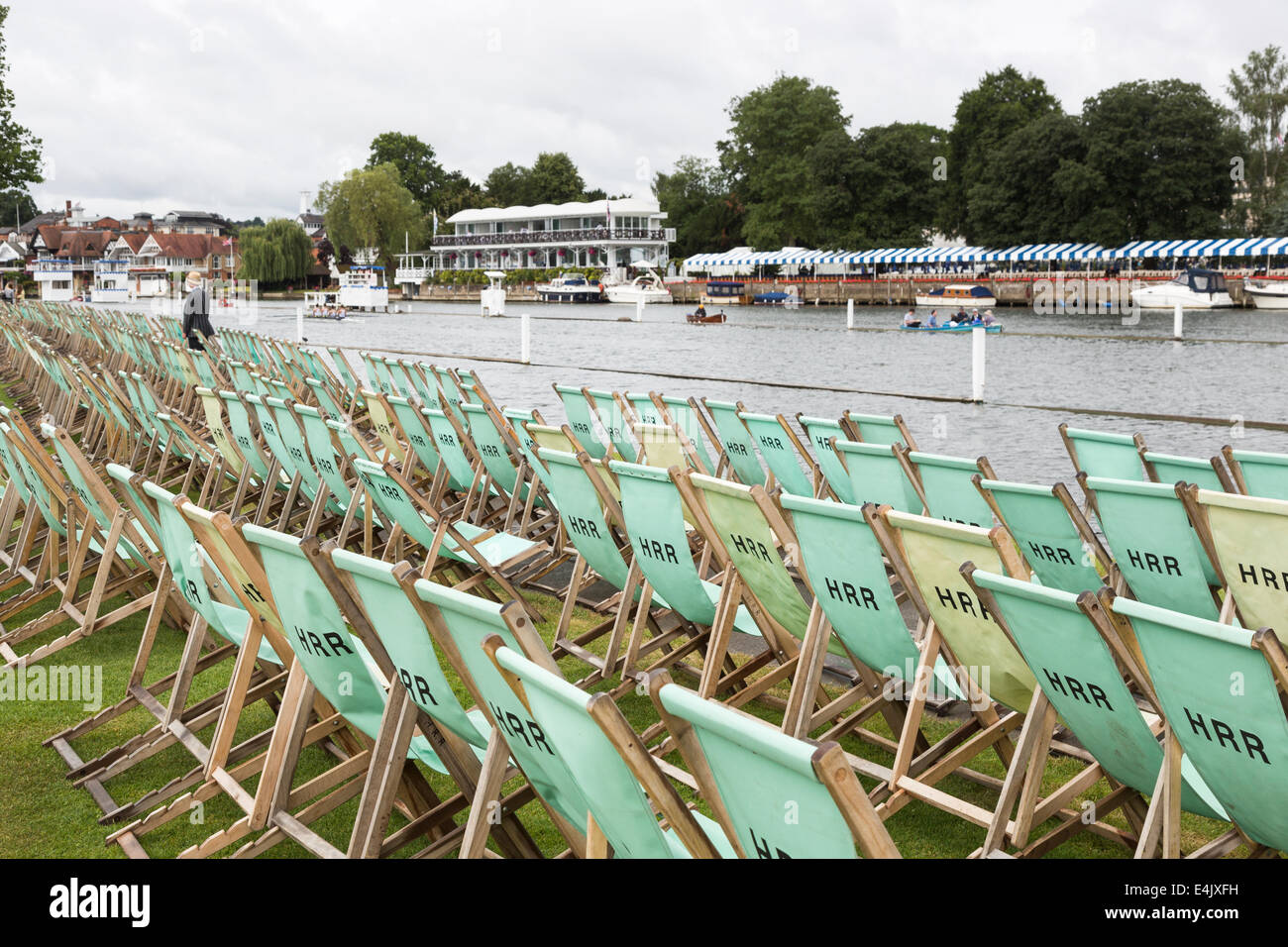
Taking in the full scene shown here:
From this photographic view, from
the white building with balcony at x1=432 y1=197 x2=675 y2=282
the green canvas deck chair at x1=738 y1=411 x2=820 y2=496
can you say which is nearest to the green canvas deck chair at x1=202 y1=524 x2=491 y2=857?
the green canvas deck chair at x1=738 y1=411 x2=820 y2=496

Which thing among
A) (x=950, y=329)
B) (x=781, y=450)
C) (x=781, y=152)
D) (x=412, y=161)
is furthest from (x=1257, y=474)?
(x=412, y=161)

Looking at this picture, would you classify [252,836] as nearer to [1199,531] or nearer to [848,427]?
[1199,531]

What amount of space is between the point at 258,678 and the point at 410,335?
42760 mm

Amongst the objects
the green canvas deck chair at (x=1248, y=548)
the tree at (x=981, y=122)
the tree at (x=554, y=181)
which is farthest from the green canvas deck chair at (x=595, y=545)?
the tree at (x=554, y=181)

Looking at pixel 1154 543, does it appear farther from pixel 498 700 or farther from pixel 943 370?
pixel 943 370

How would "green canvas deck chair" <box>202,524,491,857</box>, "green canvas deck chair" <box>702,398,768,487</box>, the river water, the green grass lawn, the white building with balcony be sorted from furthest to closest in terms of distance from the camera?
the white building with balcony
the river water
"green canvas deck chair" <box>702,398,768,487</box>
the green grass lawn
"green canvas deck chair" <box>202,524,491,857</box>

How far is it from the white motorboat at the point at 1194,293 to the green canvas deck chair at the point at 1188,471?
62469mm

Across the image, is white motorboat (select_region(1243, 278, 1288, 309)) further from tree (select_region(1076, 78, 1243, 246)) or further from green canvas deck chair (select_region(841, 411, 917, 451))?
green canvas deck chair (select_region(841, 411, 917, 451))

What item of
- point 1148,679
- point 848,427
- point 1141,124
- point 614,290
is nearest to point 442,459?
point 848,427

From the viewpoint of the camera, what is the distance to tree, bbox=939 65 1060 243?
81312mm

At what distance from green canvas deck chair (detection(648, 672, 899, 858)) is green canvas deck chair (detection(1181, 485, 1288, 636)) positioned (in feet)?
6.95

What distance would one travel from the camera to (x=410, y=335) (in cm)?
4653

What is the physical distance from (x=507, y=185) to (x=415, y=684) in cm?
14119

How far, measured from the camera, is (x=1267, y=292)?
2486 inches
